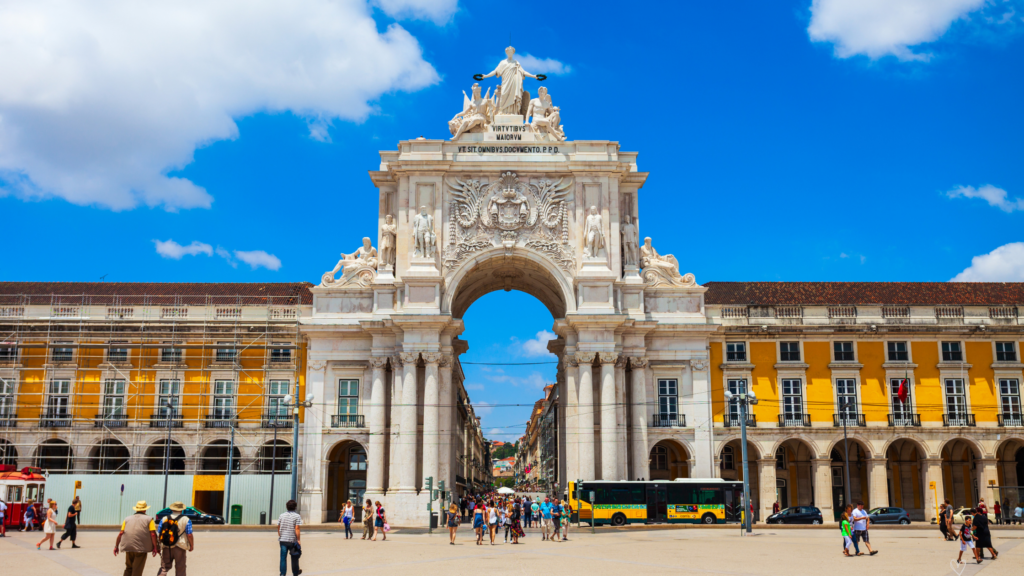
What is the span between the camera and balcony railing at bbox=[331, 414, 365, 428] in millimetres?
52281

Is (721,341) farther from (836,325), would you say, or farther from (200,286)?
Answer: (200,286)

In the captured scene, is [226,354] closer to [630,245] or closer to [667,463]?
[630,245]

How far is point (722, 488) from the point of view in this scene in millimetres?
47781

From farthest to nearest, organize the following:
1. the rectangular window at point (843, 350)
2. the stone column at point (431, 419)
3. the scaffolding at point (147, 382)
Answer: the rectangular window at point (843, 350) → the scaffolding at point (147, 382) → the stone column at point (431, 419)

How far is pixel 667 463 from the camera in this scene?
57.8 m

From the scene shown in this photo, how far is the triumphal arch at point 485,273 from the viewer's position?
50656mm

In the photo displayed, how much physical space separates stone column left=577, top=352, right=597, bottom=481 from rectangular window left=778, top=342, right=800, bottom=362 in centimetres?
1206

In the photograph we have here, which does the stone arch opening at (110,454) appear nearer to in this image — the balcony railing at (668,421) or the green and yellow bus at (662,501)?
the green and yellow bus at (662,501)

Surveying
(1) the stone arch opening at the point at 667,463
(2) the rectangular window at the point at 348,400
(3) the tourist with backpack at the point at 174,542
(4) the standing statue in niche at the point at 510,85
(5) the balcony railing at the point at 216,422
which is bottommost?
(3) the tourist with backpack at the point at 174,542

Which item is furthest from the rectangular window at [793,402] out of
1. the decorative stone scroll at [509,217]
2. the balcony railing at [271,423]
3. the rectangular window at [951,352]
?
the balcony railing at [271,423]

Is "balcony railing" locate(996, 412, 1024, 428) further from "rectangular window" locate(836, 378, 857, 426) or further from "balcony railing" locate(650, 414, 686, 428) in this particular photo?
"balcony railing" locate(650, 414, 686, 428)

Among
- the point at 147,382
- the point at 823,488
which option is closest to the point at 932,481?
the point at 823,488

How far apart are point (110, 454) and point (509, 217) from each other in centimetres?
2754

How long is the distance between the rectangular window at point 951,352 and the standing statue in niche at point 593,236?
2139cm
